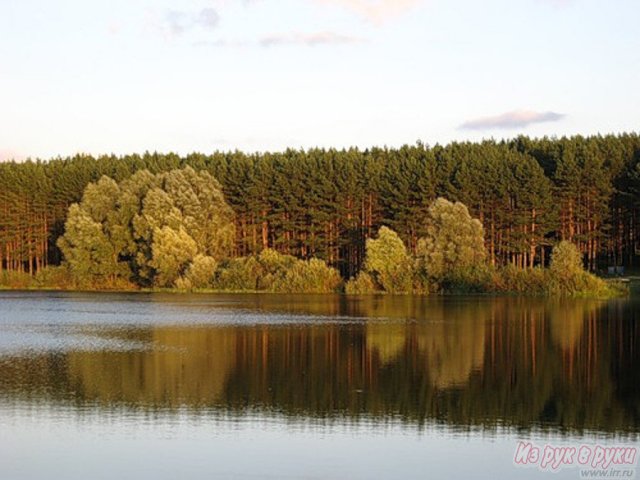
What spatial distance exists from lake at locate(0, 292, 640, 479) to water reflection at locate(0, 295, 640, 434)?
0.35ft

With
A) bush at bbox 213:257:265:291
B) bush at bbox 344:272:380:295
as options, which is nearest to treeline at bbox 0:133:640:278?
bush at bbox 344:272:380:295

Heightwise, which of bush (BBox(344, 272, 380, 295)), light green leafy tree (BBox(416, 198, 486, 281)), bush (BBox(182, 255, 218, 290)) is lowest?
bush (BBox(344, 272, 380, 295))

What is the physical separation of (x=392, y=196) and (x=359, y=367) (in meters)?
62.1

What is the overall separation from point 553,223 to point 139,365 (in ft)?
209

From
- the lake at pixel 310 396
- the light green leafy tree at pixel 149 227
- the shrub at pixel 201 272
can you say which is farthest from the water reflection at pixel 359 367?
the light green leafy tree at pixel 149 227

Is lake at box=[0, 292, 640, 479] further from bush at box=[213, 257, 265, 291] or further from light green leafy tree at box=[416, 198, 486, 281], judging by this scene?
bush at box=[213, 257, 265, 291]

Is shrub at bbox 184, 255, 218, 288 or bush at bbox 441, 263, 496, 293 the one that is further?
shrub at bbox 184, 255, 218, 288

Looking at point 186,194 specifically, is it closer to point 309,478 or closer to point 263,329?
point 263,329

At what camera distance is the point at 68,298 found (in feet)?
260

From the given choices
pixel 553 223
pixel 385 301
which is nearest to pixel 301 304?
pixel 385 301

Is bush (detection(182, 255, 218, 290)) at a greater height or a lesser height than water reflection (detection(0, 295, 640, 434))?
greater

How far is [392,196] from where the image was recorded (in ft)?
311

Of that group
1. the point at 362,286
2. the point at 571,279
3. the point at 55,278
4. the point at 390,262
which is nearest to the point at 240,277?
the point at 362,286

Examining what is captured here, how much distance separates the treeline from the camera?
3634 inches
